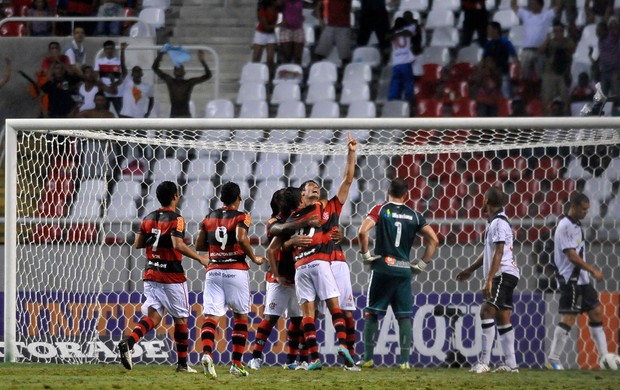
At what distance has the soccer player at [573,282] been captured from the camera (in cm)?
1105

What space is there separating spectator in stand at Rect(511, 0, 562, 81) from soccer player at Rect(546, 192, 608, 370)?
15.0 feet

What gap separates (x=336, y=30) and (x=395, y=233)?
6.42 metres

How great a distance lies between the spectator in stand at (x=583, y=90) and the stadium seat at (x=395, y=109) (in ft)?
6.88

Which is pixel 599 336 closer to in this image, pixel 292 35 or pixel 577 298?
pixel 577 298

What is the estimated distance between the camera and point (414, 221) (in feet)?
34.8

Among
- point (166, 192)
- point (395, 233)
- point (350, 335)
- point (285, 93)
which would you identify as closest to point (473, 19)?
point (285, 93)

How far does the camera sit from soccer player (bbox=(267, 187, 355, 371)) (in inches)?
386

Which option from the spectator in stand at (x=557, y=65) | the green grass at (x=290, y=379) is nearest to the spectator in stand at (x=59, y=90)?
the green grass at (x=290, y=379)

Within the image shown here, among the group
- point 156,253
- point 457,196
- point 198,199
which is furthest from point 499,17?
point 156,253

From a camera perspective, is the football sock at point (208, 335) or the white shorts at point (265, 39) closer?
the football sock at point (208, 335)

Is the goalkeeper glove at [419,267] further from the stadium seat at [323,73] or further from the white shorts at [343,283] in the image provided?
the stadium seat at [323,73]

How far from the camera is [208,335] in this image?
30.2ft

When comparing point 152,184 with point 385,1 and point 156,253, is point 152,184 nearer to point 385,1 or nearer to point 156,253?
point 156,253

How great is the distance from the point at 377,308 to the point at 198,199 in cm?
301
